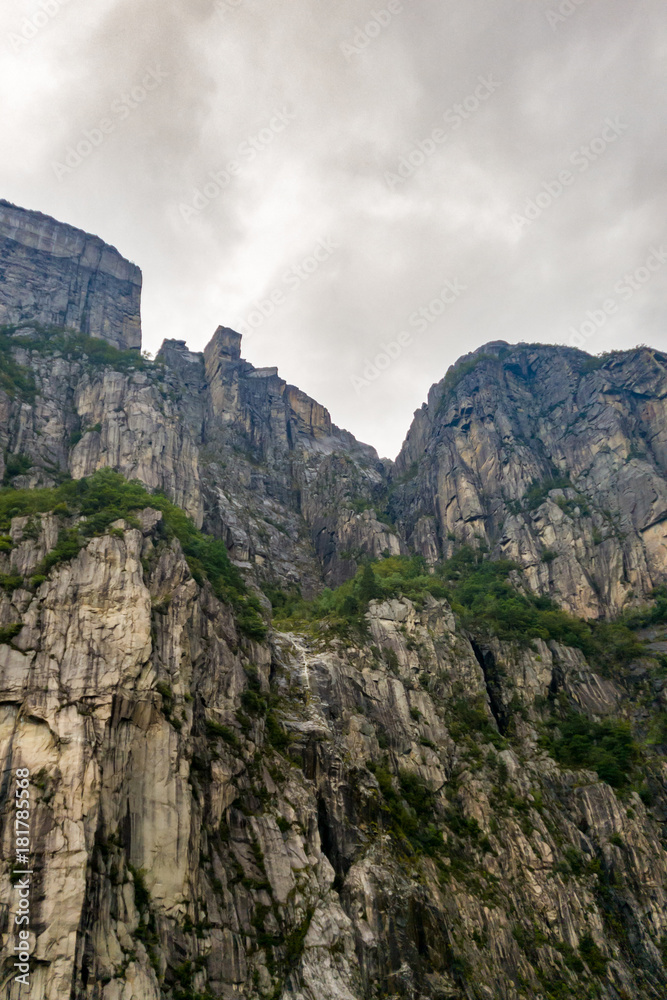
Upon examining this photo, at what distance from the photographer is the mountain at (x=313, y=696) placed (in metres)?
30.7

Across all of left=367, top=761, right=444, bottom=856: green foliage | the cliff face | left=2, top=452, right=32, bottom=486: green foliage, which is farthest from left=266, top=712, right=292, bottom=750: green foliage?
the cliff face

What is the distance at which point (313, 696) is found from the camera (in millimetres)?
49438

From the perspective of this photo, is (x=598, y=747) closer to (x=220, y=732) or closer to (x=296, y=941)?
(x=296, y=941)

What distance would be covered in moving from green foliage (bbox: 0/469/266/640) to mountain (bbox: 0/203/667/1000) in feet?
1.18

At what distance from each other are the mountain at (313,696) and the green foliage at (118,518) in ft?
1.18

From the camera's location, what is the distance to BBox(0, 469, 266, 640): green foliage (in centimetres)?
4200

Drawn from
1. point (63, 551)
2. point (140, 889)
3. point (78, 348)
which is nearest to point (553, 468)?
point (78, 348)

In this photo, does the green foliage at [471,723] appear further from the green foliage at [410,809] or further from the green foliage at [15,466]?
the green foliage at [15,466]

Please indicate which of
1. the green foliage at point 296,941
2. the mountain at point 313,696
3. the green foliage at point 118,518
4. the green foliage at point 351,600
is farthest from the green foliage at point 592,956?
the green foliage at point 118,518

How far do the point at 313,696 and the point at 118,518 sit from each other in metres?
20.1

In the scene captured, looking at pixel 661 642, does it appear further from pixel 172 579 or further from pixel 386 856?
pixel 172 579

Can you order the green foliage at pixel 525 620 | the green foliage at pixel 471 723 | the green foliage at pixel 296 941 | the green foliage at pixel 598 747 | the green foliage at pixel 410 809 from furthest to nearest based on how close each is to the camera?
1. the green foliage at pixel 525 620
2. the green foliage at pixel 471 723
3. the green foliage at pixel 598 747
4. the green foliage at pixel 410 809
5. the green foliage at pixel 296 941

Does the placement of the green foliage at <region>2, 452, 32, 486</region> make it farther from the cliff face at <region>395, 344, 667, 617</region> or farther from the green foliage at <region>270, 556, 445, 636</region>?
the cliff face at <region>395, 344, 667, 617</region>

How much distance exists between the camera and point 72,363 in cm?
7350
